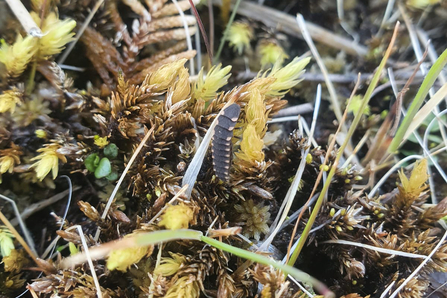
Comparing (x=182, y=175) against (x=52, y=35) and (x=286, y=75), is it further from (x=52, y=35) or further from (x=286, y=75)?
(x=52, y=35)

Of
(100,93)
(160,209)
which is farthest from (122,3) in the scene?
(160,209)

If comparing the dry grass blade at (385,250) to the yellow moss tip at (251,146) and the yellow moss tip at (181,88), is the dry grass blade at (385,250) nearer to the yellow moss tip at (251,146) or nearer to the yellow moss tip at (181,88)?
the yellow moss tip at (251,146)

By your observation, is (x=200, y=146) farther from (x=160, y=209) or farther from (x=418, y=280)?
(x=418, y=280)

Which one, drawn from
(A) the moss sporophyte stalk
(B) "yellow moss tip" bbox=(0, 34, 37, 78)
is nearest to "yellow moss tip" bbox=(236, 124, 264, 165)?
(A) the moss sporophyte stalk

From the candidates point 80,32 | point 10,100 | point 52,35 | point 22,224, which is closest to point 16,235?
point 22,224

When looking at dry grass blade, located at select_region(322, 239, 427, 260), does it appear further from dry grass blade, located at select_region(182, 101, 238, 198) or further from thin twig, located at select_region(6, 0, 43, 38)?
thin twig, located at select_region(6, 0, 43, 38)
